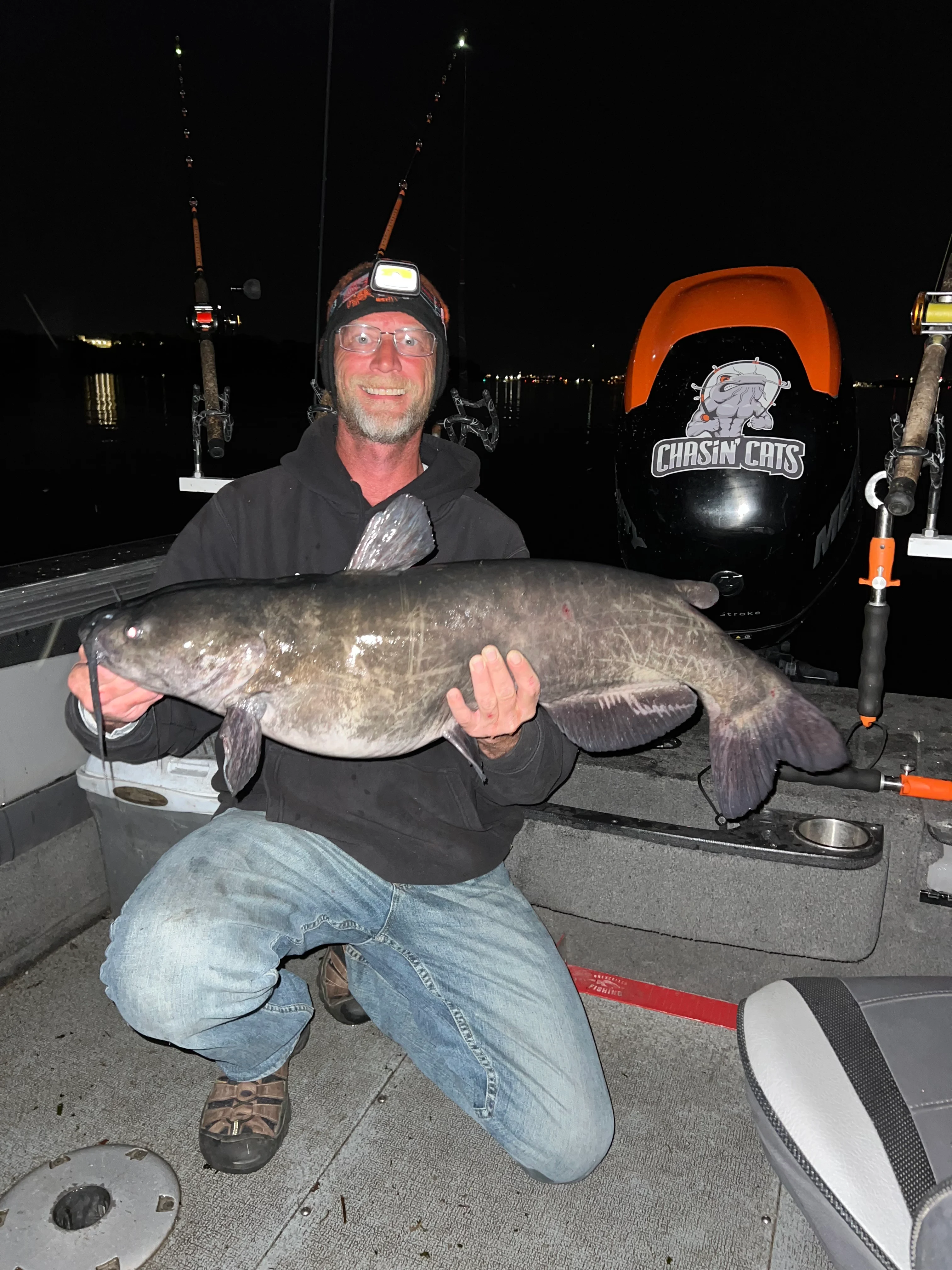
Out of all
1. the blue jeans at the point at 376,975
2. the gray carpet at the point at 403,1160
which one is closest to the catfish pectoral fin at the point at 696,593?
the blue jeans at the point at 376,975

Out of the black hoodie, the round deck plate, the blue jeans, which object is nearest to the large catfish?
the black hoodie

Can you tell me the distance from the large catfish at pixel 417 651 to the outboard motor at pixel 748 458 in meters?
1.13

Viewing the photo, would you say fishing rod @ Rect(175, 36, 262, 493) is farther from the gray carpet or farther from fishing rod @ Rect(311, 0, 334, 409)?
the gray carpet

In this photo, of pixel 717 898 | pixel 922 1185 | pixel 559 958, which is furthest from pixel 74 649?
pixel 922 1185

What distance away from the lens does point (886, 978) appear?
5.61ft

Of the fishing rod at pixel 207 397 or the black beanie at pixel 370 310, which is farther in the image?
the fishing rod at pixel 207 397

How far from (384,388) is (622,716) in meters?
1.27

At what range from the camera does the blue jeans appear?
2.12m

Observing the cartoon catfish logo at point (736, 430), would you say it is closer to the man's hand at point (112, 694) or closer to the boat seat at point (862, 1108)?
the boat seat at point (862, 1108)

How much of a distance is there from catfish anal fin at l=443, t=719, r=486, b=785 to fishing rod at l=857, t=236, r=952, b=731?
4.56ft

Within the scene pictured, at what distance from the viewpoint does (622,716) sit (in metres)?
2.28

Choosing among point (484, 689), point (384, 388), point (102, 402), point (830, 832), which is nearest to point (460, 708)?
point (484, 689)

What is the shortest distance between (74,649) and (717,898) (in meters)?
2.35

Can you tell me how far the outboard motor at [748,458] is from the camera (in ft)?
10.6
